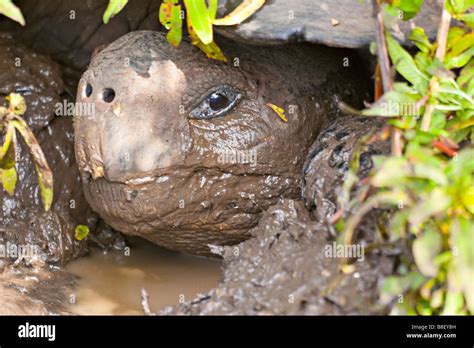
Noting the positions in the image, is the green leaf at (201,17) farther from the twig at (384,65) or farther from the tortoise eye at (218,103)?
the twig at (384,65)

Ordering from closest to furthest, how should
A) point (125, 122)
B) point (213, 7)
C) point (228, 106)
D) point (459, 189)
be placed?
point (459, 189) → point (213, 7) → point (125, 122) → point (228, 106)

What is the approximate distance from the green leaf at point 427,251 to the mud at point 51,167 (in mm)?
1872

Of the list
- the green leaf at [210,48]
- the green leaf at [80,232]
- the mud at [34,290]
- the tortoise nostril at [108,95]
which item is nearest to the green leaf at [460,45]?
the green leaf at [210,48]

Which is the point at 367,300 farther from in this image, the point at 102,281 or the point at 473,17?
the point at 102,281

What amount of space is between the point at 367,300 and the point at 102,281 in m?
1.46

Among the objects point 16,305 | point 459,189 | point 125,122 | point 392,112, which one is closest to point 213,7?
point 125,122

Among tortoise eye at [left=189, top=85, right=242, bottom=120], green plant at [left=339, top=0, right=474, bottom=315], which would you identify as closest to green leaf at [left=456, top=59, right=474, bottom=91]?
green plant at [left=339, top=0, right=474, bottom=315]

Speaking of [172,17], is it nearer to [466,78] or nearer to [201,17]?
[201,17]

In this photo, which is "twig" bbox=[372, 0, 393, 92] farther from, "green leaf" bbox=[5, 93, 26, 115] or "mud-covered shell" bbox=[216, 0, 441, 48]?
"green leaf" bbox=[5, 93, 26, 115]

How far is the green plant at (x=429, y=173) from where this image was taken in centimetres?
187

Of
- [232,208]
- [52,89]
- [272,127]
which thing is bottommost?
[232,208]

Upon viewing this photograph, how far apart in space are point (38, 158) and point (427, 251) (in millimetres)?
1375

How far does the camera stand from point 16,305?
259 cm

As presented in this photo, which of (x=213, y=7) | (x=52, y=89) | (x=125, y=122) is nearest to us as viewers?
(x=213, y=7)
